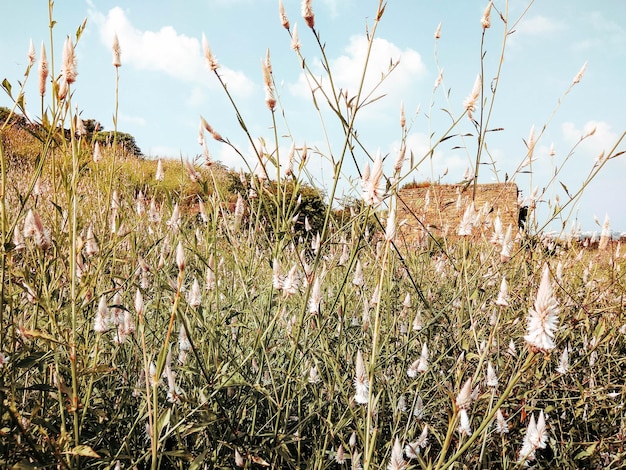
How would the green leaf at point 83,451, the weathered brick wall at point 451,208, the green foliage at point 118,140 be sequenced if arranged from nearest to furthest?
1. the green leaf at point 83,451
2. the green foliage at point 118,140
3. the weathered brick wall at point 451,208

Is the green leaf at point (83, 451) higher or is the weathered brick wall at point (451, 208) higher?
the weathered brick wall at point (451, 208)

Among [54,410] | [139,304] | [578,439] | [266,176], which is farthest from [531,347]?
[578,439]

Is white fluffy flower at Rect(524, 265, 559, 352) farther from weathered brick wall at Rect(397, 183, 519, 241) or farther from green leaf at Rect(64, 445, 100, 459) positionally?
green leaf at Rect(64, 445, 100, 459)

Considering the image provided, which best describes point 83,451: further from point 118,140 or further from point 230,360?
point 118,140

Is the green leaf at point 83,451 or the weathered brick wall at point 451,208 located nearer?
the green leaf at point 83,451

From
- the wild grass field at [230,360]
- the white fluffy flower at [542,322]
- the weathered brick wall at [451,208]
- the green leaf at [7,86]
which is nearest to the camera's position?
the white fluffy flower at [542,322]

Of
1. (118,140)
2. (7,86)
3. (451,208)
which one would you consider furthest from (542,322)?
(118,140)

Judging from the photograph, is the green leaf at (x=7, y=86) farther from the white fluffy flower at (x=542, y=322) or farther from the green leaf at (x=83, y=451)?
the white fluffy flower at (x=542, y=322)

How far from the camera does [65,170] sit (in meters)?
1.27

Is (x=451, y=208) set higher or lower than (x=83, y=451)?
higher

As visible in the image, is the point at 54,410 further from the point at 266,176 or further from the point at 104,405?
the point at 266,176

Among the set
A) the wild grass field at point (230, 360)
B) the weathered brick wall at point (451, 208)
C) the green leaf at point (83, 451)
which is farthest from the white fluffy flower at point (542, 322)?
the green leaf at point (83, 451)

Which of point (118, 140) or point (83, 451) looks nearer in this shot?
point (83, 451)

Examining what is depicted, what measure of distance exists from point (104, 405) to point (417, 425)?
1.09m
